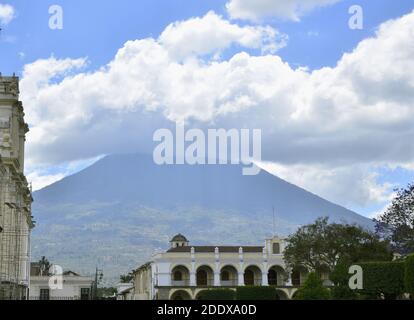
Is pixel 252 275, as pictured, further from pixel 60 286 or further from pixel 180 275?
pixel 60 286

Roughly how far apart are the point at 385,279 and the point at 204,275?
42625 millimetres

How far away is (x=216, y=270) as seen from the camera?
286ft

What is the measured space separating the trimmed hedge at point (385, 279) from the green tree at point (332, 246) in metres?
10.8

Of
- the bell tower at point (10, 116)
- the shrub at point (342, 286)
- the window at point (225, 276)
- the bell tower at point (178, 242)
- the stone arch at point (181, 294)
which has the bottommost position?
the stone arch at point (181, 294)

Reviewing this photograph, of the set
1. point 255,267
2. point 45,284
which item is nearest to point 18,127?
point 45,284

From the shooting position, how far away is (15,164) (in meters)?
48.2

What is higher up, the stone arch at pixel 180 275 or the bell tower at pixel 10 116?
the bell tower at pixel 10 116

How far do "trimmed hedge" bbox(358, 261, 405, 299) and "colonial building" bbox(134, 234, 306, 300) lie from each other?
1253 inches

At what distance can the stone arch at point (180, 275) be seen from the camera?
85938mm

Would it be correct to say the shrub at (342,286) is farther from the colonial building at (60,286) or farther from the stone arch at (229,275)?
the stone arch at (229,275)

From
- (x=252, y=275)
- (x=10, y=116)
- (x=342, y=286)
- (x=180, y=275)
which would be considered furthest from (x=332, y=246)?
(x=10, y=116)

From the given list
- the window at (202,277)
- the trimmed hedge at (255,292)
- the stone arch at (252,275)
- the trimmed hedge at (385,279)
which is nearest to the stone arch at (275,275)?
the stone arch at (252,275)
